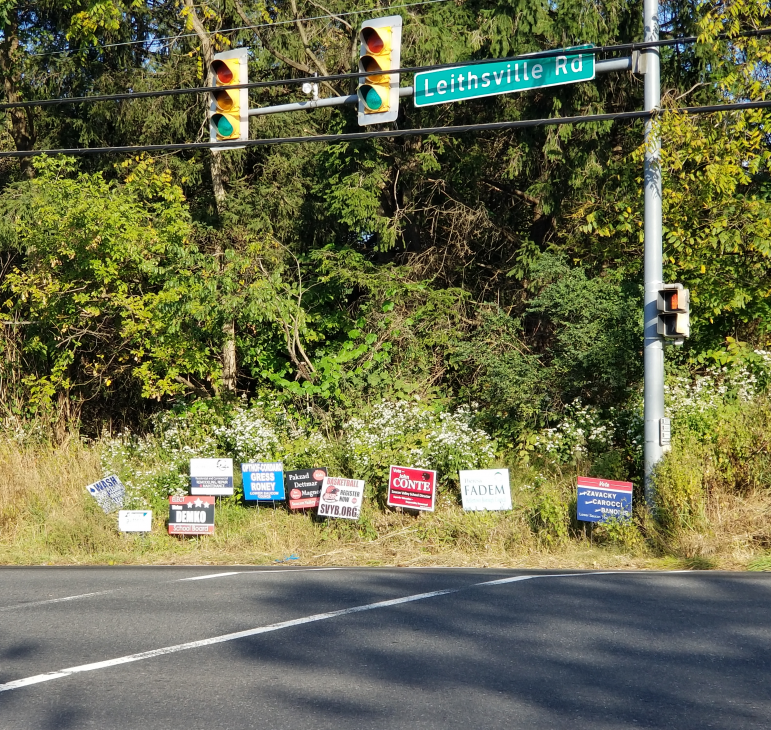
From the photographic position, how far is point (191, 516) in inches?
536

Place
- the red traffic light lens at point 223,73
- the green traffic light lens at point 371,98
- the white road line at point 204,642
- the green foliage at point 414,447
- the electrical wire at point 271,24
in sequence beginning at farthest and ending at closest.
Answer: the electrical wire at point 271,24 → the green foliage at point 414,447 → the red traffic light lens at point 223,73 → the green traffic light lens at point 371,98 → the white road line at point 204,642

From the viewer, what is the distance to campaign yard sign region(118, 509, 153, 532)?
1348 cm

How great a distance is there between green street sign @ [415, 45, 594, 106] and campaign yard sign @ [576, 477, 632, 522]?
5140 mm

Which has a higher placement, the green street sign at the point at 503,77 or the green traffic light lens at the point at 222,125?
the green street sign at the point at 503,77

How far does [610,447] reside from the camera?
13953 millimetres

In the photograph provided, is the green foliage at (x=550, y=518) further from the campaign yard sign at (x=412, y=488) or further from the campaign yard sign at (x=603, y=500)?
the campaign yard sign at (x=412, y=488)

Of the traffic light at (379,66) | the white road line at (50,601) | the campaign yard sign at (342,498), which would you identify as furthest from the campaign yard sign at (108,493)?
the traffic light at (379,66)

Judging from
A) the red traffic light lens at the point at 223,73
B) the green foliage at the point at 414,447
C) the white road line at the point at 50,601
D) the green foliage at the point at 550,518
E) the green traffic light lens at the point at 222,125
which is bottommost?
the white road line at the point at 50,601

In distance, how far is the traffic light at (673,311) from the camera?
11234 millimetres

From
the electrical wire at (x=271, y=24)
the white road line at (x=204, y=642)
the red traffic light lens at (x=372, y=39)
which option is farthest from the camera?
the electrical wire at (x=271, y=24)

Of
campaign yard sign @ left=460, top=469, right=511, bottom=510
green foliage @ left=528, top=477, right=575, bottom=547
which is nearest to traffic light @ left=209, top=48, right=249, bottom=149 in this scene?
campaign yard sign @ left=460, top=469, right=511, bottom=510

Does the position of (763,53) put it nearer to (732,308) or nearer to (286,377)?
(732,308)

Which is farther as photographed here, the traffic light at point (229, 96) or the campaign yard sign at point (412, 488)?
the campaign yard sign at point (412, 488)

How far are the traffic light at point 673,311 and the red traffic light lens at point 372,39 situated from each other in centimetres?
468
